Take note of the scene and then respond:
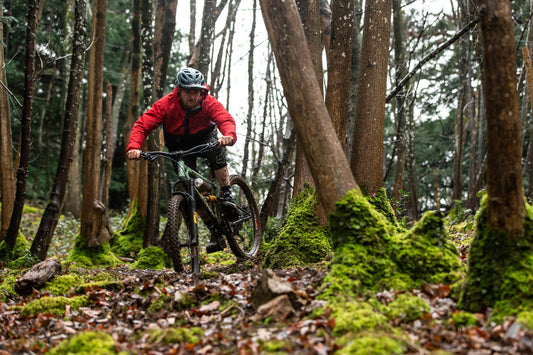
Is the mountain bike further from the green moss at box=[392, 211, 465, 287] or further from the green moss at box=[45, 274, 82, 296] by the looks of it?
the green moss at box=[392, 211, 465, 287]

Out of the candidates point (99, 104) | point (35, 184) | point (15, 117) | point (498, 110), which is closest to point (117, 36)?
point (15, 117)

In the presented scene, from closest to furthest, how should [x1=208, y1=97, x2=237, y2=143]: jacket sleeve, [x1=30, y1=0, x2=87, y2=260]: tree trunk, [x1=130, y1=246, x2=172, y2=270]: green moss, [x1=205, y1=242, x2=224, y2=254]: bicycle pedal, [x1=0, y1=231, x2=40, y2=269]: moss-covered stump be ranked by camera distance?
1. [x1=208, y1=97, x2=237, y2=143]: jacket sleeve
2. [x1=205, y1=242, x2=224, y2=254]: bicycle pedal
3. [x1=0, y1=231, x2=40, y2=269]: moss-covered stump
4. [x1=130, y1=246, x2=172, y2=270]: green moss
5. [x1=30, y1=0, x2=87, y2=260]: tree trunk

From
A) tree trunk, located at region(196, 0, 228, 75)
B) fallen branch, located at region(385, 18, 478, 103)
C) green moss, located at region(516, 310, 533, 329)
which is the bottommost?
green moss, located at region(516, 310, 533, 329)

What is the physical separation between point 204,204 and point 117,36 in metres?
19.4

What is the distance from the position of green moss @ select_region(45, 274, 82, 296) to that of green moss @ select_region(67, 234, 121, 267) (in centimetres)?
327

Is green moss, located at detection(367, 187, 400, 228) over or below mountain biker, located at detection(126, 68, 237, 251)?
below

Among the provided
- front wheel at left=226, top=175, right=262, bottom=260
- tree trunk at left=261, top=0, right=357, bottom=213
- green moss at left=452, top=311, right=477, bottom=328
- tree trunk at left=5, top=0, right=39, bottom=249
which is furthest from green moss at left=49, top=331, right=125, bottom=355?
tree trunk at left=5, top=0, right=39, bottom=249

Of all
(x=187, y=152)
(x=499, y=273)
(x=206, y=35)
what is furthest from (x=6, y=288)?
(x=206, y=35)

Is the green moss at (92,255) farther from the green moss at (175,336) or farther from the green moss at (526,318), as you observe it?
the green moss at (526,318)

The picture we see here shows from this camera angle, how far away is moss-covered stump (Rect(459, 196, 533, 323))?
3621 mm

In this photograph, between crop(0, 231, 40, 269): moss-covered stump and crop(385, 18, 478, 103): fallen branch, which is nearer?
crop(385, 18, 478, 103): fallen branch

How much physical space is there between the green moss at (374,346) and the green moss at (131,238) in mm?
8257

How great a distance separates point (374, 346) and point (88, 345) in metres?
2.12

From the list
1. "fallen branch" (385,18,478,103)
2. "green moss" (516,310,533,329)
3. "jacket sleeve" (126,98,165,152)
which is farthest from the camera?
"fallen branch" (385,18,478,103)
